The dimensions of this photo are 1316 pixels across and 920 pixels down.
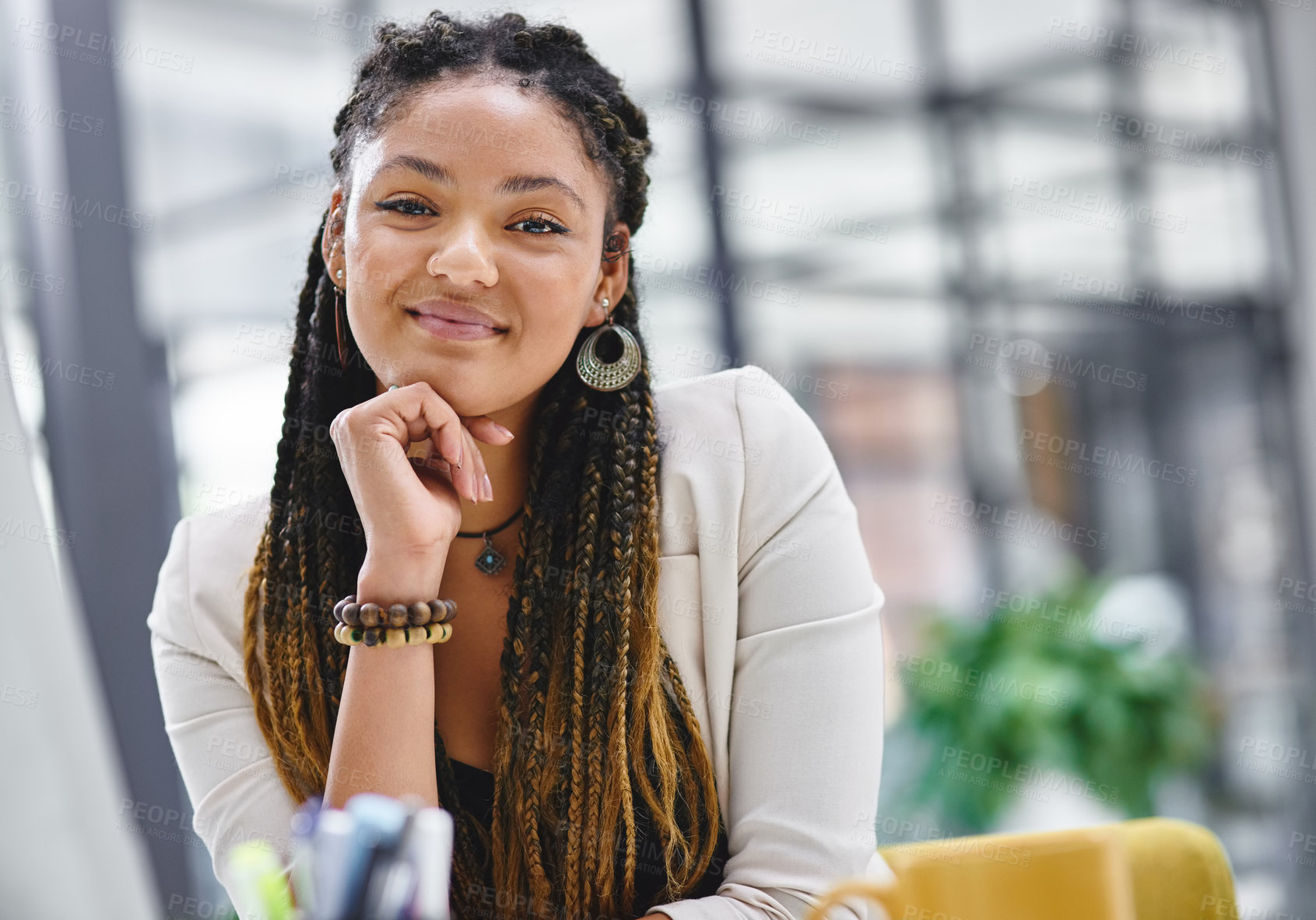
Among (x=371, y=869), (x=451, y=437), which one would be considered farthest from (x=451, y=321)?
(x=371, y=869)

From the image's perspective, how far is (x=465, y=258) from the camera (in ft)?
3.97

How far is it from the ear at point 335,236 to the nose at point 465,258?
0.78 feet

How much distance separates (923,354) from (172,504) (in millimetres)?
2498

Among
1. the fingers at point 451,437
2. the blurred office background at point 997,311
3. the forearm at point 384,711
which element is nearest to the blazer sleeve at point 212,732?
the forearm at point 384,711

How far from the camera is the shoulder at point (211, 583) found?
1.43 metres

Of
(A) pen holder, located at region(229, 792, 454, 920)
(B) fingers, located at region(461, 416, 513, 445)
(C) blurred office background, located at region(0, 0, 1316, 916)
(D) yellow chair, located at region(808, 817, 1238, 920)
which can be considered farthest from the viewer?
(C) blurred office background, located at region(0, 0, 1316, 916)

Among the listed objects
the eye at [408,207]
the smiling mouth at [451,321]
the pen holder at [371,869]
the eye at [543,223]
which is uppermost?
the eye at [408,207]

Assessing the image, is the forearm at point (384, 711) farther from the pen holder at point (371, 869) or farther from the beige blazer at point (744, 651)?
the pen holder at point (371, 869)

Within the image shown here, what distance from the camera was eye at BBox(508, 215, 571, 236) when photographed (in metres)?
1.27

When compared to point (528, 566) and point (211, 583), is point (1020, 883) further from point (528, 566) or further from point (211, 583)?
point (211, 583)

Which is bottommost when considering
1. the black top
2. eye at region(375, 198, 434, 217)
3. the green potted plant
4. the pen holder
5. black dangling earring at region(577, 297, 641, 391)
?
the green potted plant

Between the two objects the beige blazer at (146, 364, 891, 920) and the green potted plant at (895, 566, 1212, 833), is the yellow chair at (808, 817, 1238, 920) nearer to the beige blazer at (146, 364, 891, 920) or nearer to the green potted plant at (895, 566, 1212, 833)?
the beige blazer at (146, 364, 891, 920)

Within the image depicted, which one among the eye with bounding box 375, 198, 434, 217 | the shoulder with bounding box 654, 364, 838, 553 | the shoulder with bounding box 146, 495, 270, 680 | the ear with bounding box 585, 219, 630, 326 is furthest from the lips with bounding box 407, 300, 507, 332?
the shoulder with bounding box 146, 495, 270, 680

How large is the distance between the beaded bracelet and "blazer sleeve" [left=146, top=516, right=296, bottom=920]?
314 millimetres
